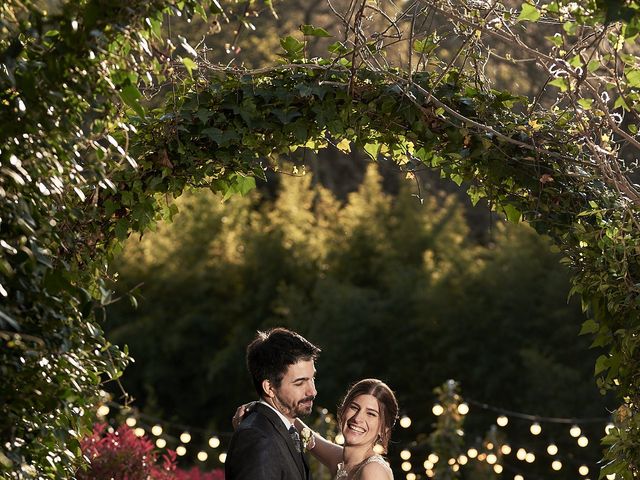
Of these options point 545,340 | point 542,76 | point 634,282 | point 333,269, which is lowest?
point 634,282

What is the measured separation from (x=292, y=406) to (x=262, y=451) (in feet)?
0.66

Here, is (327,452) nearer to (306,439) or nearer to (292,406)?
(306,439)

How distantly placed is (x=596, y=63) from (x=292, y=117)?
1071mm

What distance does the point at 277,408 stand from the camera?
11.1 ft

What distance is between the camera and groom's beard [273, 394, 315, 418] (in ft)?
11.0

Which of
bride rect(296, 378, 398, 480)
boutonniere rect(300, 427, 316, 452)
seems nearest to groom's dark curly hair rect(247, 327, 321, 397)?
boutonniere rect(300, 427, 316, 452)

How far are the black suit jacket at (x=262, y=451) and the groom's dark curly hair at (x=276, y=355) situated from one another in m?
0.10

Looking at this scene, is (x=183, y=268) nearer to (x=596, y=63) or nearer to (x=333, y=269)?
(x=333, y=269)

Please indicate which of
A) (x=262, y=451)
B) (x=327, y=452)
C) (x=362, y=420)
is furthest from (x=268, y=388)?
Result: (x=327, y=452)

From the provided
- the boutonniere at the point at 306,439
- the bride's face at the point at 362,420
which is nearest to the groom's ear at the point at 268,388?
the boutonniere at the point at 306,439

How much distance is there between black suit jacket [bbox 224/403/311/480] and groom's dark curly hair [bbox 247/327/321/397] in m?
0.10

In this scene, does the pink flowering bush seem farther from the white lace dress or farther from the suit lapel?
the suit lapel

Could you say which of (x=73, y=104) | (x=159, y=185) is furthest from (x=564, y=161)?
(x=73, y=104)

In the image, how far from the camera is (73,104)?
271 cm
